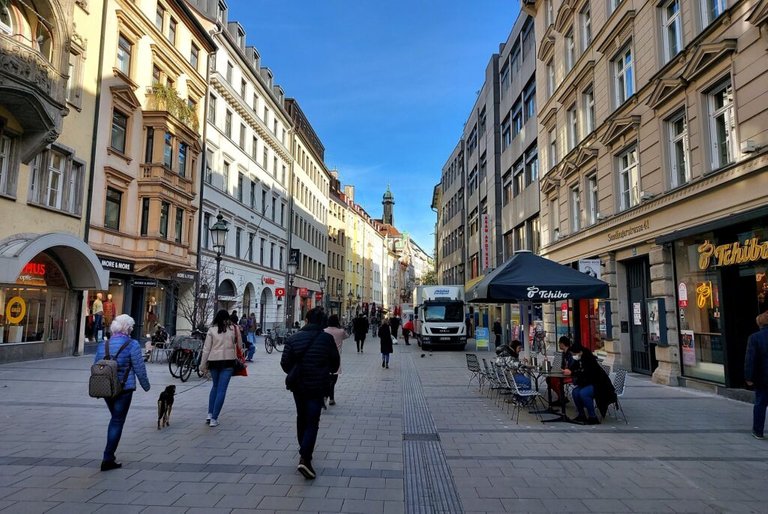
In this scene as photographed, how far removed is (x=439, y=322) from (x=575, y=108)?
13.2m

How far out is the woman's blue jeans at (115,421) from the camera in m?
5.75

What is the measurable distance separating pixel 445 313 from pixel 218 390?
2145cm

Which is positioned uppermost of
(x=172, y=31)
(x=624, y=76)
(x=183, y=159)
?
(x=172, y=31)

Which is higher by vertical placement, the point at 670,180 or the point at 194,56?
the point at 194,56

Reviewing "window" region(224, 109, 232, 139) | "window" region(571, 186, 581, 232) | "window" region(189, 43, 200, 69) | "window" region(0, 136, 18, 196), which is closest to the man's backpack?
"window" region(0, 136, 18, 196)

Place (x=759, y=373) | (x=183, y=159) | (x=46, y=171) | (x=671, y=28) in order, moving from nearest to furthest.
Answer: (x=759, y=373), (x=671, y=28), (x=46, y=171), (x=183, y=159)

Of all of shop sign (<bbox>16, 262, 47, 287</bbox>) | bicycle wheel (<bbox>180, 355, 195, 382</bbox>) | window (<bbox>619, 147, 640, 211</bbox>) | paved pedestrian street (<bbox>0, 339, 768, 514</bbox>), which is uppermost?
window (<bbox>619, 147, 640, 211</bbox>)

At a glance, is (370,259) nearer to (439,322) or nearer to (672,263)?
(439,322)

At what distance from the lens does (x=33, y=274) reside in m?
17.6

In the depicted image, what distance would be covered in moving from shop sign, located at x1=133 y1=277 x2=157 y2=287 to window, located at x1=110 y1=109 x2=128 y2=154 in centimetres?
566

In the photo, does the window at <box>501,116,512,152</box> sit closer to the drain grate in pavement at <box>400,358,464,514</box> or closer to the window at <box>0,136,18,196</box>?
the window at <box>0,136,18,196</box>

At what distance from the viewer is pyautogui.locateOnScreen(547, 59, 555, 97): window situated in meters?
23.7

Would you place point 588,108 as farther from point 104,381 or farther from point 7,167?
point 7,167

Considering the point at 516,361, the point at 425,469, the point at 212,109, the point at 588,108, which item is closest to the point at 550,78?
the point at 588,108
